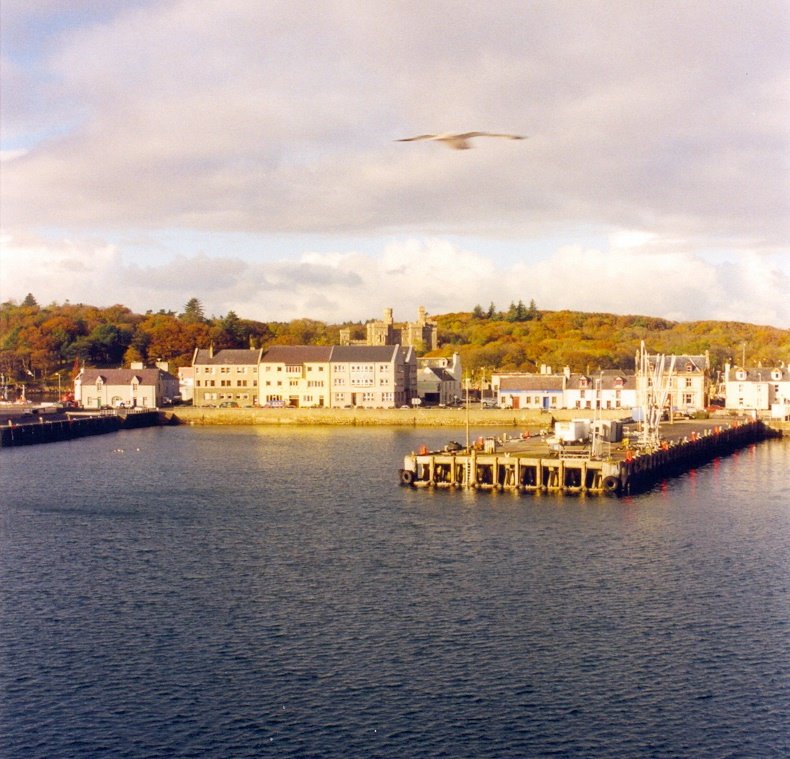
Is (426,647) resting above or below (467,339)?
below

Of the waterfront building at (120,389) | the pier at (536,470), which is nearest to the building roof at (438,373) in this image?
the waterfront building at (120,389)

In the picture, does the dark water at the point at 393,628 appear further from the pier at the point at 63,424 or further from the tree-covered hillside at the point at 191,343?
the tree-covered hillside at the point at 191,343

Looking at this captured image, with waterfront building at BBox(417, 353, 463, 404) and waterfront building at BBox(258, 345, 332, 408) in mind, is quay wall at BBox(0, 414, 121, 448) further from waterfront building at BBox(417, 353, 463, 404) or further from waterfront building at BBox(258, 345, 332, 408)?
waterfront building at BBox(417, 353, 463, 404)

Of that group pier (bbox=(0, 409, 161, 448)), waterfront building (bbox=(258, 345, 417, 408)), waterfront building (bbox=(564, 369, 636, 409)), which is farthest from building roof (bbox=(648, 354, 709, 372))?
pier (bbox=(0, 409, 161, 448))

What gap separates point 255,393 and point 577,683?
10327 centimetres

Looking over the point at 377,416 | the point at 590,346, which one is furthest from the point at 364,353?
the point at 590,346

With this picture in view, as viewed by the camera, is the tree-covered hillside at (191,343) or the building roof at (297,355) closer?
the building roof at (297,355)

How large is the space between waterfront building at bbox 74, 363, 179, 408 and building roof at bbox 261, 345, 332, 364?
13.4 m

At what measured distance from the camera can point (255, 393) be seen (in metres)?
129

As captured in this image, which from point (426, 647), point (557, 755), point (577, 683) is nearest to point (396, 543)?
point (426, 647)

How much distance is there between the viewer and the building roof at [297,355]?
126438 millimetres

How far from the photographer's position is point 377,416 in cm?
11712

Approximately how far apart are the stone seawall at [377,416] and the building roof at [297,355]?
862cm

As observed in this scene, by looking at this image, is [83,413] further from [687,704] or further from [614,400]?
[687,704]
